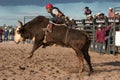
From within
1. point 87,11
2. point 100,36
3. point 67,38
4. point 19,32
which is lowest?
point 100,36

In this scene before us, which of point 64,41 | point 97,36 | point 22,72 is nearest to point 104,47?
point 97,36

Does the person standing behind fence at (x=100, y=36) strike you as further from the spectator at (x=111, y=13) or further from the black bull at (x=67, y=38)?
the black bull at (x=67, y=38)

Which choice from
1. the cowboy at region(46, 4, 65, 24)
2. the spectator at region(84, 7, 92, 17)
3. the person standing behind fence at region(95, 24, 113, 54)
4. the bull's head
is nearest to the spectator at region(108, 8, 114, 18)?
the person standing behind fence at region(95, 24, 113, 54)

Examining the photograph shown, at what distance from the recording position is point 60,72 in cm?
1045

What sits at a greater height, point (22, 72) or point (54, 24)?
point (54, 24)

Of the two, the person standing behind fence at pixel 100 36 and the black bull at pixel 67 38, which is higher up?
the black bull at pixel 67 38

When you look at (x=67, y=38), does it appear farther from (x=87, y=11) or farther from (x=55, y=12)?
(x=87, y=11)

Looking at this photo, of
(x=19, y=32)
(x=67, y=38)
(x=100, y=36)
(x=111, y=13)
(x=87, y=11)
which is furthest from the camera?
(x=87, y=11)

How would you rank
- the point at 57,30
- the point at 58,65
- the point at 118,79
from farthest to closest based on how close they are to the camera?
the point at 58,65 < the point at 57,30 < the point at 118,79

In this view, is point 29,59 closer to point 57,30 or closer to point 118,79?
point 57,30

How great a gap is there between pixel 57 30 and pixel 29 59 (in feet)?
6.86

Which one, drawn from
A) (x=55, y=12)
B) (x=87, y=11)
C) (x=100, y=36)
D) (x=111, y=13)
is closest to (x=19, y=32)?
(x=55, y=12)

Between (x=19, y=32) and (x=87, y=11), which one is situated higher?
(x=87, y=11)

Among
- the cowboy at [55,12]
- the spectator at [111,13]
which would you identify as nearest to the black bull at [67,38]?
the cowboy at [55,12]
